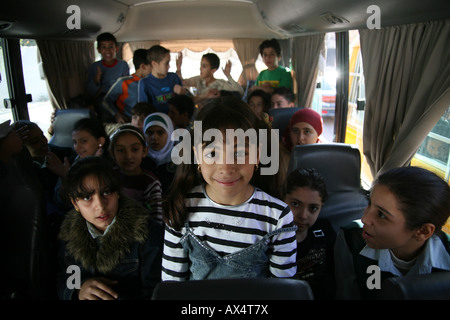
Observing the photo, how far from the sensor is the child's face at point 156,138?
2.98 metres

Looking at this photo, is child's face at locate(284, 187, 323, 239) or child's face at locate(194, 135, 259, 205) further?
child's face at locate(284, 187, 323, 239)

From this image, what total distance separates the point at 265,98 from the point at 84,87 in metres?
3.49

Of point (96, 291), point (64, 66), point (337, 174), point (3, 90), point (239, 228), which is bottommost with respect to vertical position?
point (96, 291)

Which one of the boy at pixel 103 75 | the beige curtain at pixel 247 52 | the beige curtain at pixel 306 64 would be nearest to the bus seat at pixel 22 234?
the boy at pixel 103 75

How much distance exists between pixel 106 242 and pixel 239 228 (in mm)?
754

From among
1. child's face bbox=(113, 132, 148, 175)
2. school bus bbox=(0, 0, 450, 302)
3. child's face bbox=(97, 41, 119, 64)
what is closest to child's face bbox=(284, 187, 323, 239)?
school bus bbox=(0, 0, 450, 302)

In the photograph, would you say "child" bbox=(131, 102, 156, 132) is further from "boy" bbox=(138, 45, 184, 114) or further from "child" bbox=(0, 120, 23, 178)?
"child" bbox=(0, 120, 23, 178)

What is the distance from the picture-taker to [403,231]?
1.29 m

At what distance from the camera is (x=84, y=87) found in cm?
556

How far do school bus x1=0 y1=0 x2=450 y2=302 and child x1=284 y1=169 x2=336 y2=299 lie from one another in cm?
45

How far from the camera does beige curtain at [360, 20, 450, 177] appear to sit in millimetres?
2455

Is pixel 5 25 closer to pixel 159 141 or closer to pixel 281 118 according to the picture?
pixel 159 141

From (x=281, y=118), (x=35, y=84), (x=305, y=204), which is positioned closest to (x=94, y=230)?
(x=305, y=204)
